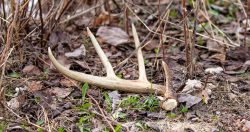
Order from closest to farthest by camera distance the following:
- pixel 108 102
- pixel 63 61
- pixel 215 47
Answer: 1. pixel 108 102
2. pixel 63 61
3. pixel 215 47

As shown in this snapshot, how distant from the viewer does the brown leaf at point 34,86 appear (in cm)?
310

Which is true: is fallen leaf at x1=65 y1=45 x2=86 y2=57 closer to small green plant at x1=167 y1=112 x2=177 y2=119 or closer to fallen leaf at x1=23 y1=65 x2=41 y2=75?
fallen leaf at x1=23 y1=65 x2=41 y2=75

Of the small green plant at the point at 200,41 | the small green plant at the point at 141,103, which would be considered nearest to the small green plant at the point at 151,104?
the small green plant at the point at 141,103

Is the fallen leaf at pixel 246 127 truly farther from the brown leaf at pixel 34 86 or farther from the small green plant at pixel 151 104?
the brown leaf at pixel 34 86

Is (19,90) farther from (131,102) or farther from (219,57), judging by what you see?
(219,57)

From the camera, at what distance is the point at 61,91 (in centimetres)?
312

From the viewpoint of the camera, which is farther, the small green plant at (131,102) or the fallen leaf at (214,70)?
the fallen leaf at (214,70)

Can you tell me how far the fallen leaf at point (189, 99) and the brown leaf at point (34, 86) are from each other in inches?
34.0

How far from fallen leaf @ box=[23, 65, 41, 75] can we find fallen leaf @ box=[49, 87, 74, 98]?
255mm

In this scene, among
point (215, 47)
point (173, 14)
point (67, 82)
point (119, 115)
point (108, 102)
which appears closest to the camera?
point (119, 115)

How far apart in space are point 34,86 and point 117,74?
21.4 inches

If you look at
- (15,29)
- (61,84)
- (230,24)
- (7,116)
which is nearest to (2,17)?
(15,29)

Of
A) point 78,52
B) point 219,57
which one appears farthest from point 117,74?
point 219,57

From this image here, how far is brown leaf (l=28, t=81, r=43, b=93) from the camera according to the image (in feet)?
10.2
